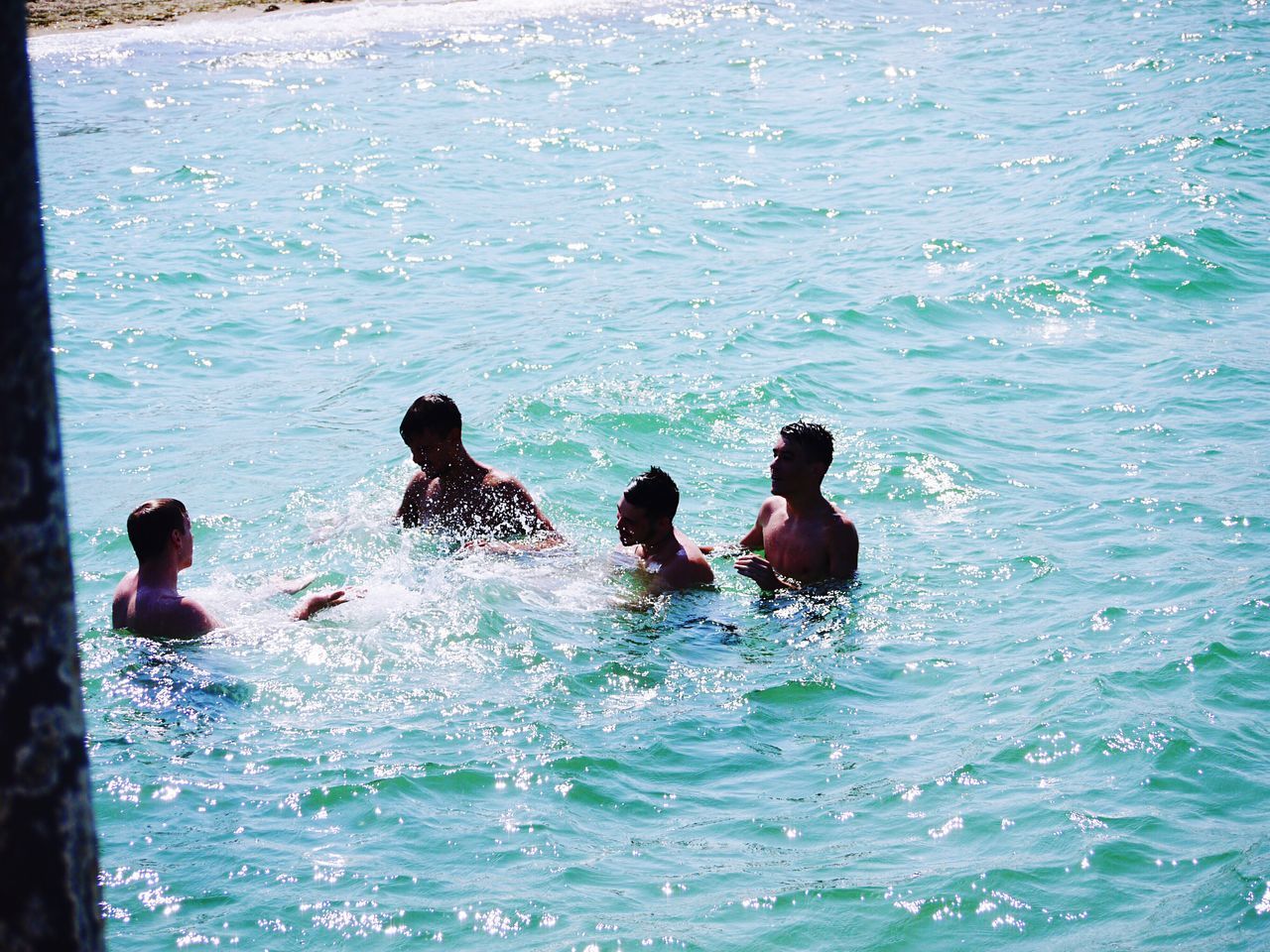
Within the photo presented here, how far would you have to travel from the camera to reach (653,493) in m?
7.09

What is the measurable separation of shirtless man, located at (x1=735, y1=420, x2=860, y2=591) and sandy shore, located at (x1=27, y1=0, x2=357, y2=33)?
63.2 feet

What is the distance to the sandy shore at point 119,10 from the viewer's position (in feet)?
75.4

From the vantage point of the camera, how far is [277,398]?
11195mm

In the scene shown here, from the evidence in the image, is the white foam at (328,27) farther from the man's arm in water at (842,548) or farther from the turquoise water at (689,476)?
the man's arm in water at (842,548)

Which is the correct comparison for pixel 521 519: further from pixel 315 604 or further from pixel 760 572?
pixel 760 572

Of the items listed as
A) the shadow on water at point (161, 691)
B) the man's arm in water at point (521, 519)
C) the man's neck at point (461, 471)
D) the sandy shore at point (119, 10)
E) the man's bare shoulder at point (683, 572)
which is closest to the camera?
the shadow on water at point (161, 691)

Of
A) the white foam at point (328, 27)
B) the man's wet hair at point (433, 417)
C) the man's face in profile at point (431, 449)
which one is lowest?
the man's face in profile at point (431, 449)

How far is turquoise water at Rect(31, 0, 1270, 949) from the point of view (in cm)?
530

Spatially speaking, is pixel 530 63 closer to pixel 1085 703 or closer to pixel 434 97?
pixel 434 97

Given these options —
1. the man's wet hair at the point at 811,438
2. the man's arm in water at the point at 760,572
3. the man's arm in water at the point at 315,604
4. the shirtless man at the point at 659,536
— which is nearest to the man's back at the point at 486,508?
the shirtless man at the point at 659,536

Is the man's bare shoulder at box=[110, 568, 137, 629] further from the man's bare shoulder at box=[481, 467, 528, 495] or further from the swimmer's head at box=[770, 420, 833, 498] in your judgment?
the swimmer's head at box=[770, 420, 833, 498]

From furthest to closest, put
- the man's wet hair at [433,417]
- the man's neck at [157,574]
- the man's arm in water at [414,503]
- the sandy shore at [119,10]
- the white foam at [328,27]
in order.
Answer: the sandy shore at [119,10] → the white foam at [328,27] → the man's arm in water at [414,503] → the man's wet hair at [433,417] → the man's neck at [157,574]

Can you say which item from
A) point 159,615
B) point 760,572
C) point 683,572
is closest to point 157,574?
point 159,615

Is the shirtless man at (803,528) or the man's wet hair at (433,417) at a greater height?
the man's wet hair at (433,417)
